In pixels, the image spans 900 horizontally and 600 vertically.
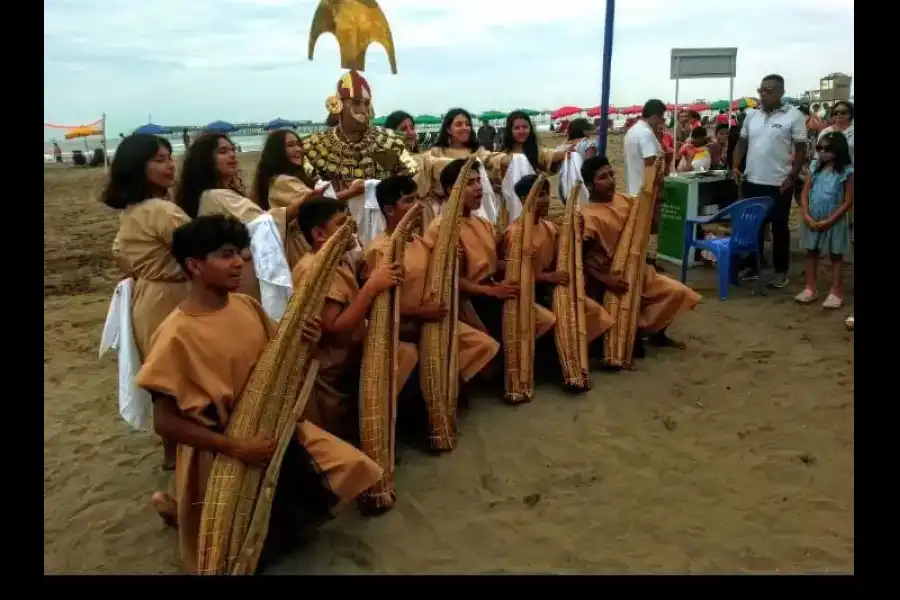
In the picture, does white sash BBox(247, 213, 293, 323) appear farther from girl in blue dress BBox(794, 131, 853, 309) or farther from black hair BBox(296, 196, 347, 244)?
girl in blue dress BBox(794, 131, 853, 309)

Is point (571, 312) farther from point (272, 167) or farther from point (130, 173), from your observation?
point (130, 173)

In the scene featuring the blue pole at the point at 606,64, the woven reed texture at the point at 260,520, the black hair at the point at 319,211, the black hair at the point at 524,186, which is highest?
the blue pole at the point at 606,64

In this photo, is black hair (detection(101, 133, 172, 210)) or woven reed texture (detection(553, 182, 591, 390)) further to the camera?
woven reed texture (detection(553, 182, 591, 390))

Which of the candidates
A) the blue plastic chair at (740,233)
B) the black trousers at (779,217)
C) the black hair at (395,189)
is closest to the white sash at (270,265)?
the black hair at (395,189)

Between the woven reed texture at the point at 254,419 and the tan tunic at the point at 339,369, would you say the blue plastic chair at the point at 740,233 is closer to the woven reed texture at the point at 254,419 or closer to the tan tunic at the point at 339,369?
the tan tunic at the point at 339,369

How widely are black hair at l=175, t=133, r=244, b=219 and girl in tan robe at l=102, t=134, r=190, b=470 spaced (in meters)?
0.21

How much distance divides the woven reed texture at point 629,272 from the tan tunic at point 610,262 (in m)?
0.07

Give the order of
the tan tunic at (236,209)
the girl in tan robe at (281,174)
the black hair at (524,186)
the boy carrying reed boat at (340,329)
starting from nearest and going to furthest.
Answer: the boy carrying reed boat at (340,329)
the tan tunic at (236,209)
the girl in tan robe at (281,174)
the black hair at (524,186)

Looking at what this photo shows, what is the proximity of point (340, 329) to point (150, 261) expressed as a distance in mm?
971

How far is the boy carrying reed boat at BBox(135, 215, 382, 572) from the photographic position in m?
2.19

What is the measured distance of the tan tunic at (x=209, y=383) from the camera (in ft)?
7.14

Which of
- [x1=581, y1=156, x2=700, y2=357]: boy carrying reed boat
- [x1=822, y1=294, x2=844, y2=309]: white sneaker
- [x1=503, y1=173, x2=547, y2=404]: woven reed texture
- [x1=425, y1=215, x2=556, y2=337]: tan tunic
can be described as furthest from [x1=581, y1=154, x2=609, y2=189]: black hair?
[x1=822, y1=294, x2=844, y2=309]: white sneaker

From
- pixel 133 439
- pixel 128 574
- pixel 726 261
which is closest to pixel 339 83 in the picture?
pixel 133 439

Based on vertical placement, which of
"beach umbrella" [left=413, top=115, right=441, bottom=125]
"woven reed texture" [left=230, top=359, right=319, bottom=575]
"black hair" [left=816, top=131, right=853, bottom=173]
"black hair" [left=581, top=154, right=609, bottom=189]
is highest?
"beach umbrella" [left=413, top=115, right=441, bottom=125]
